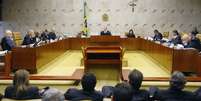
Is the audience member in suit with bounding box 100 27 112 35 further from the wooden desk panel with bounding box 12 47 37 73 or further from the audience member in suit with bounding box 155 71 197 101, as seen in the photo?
the audience member in suit with bounding box 155 71 197 101

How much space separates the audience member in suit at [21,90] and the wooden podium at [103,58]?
4.73 m

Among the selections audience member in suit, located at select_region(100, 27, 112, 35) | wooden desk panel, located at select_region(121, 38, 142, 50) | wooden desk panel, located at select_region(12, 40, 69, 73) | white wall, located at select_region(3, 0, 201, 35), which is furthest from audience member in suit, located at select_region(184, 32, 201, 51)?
white wall, located at select_region(3, 0, 201, 35)

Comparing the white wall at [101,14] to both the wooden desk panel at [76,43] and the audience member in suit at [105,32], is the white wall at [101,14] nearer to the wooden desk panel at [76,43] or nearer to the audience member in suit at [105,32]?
the audience member in suit at [105,32]

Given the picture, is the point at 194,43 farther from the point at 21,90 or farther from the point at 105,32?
the point at 105,32

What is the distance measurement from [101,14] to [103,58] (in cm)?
1190

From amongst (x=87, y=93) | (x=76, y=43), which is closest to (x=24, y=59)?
(x=87, y=93)

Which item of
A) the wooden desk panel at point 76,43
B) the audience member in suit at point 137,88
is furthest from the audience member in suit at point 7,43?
the wooden desk panel at point 76,43

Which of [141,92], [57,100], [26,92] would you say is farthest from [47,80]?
[57,100]

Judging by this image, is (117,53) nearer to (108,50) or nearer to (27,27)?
(108,50)

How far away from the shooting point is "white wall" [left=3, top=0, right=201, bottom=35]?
21.3m

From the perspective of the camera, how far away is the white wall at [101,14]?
21.3 meters

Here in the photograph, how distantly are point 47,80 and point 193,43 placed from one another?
4.90 m

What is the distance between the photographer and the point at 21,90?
4523 mm

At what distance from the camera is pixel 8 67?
919cm
